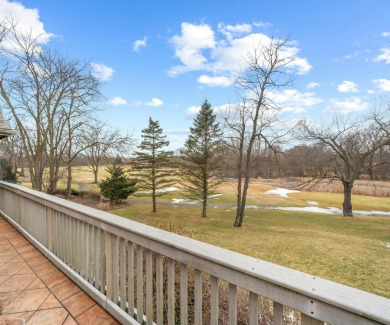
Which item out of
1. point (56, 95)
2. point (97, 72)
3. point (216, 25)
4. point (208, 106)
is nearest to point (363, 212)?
point (208, 106)

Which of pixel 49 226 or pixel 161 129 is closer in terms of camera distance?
pixel 49 226

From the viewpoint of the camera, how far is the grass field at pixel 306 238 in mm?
9281

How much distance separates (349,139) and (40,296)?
21876 mm

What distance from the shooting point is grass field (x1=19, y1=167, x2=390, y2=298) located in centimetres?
928

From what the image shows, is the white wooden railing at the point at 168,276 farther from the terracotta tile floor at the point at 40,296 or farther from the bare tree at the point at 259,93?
the bare tree at the point at 259,93

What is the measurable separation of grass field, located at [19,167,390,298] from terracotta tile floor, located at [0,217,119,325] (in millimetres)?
2437

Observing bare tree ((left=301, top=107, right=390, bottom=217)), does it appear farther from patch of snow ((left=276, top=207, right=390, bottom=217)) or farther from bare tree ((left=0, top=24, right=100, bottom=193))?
bare tree ((left=0, top=24, right=100, bottom=193))

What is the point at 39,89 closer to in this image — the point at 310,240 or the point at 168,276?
the point at 168,276

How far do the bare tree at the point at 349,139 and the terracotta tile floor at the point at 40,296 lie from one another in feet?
61.0

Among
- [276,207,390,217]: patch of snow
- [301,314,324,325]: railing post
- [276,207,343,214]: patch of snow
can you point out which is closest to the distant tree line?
[276,207,390,217]: patch of snow

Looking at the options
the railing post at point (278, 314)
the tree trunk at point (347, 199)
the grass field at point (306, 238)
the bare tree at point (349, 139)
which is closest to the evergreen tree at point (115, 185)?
the grass field at point (306, 238)

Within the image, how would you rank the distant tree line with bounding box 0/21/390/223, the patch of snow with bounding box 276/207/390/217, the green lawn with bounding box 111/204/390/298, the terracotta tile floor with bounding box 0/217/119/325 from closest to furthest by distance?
the terracotta tile floor with bounding box 0/217/119/325 → the green lawn with bounding box 111/204/390/298 → the distant tree line with bounding box 0/21/390/223 → the patch of snow with bounding box 276/207/390/217

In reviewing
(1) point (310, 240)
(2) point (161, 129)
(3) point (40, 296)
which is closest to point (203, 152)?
(2) point (161, 129)

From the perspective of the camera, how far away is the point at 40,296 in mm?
2518
